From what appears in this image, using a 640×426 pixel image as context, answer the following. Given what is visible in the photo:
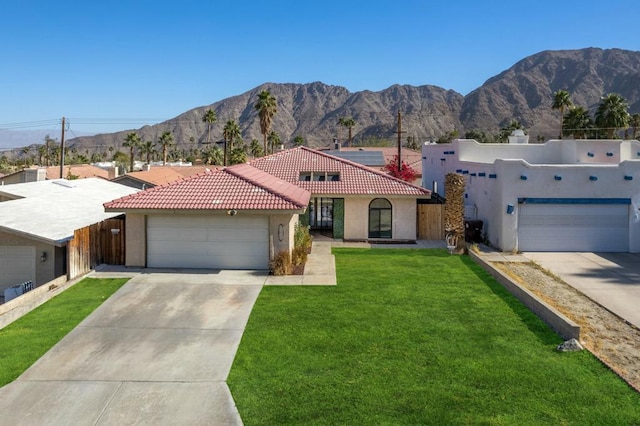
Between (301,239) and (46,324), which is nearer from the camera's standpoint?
(46,324)

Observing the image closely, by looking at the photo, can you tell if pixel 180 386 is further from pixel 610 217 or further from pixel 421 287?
pixel 610 217

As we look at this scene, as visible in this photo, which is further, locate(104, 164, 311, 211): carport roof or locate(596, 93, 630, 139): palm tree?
locate(596, 93, 630, 139): palm tree

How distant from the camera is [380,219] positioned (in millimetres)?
25812

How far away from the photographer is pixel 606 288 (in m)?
16.3

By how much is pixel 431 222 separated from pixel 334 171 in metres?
6.38

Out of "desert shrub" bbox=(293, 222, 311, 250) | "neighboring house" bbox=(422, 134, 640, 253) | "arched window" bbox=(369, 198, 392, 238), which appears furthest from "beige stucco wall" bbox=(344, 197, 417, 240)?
"neighboring house" bbox=(422, 134, 640, 253)

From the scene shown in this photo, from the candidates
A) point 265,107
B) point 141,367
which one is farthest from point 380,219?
point 265,107

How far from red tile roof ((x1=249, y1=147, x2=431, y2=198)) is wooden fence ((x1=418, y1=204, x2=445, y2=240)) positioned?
1.30 m

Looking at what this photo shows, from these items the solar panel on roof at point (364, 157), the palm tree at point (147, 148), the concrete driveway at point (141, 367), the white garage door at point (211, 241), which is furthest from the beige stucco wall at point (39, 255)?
the palm tree at point (147, 148)

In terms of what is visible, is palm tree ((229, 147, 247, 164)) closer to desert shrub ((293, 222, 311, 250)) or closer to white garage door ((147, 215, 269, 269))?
desert shrub ((293, 222, 311, 250))

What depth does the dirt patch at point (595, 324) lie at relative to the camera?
10383 millimetres

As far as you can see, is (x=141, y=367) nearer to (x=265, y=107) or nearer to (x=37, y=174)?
(x=37, y=174)

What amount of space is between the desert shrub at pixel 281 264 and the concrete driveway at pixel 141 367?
2527 mm

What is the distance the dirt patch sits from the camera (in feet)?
34.1
